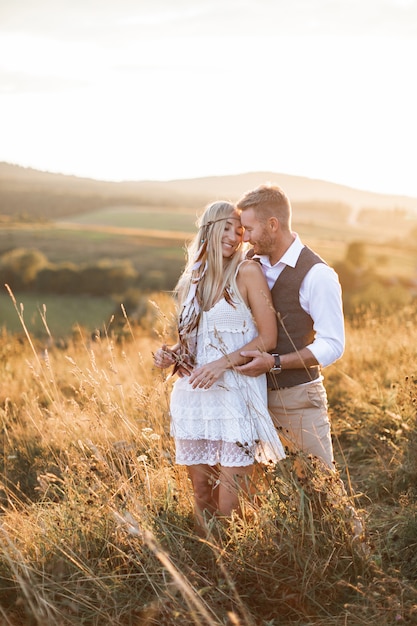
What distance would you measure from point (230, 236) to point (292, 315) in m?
0.54

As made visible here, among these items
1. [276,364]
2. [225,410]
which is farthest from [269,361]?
[225,410]

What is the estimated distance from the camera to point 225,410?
341cm

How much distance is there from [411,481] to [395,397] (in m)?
1.18

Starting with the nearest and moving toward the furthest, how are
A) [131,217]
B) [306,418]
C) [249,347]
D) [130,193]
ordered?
[249,347], [306,418], [131,217], [130,193]

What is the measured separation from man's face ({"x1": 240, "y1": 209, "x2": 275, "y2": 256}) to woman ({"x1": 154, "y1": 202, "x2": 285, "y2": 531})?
0.23ft

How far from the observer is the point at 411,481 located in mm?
4219

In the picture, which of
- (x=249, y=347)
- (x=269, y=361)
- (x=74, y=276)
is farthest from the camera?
(x=74, y=276)

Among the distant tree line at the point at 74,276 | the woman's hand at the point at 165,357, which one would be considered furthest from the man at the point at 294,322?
the distant tree line at the point at 74,276

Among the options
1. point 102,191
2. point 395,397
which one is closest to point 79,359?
point 395,397

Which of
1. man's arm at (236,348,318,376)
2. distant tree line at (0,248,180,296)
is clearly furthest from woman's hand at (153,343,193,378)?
distant tree line at (0,248,180,296)

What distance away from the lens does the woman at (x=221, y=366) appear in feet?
11.0

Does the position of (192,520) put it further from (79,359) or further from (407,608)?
(79,359)

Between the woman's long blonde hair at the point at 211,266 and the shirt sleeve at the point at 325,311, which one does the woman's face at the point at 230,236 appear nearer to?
the woman's long blonde hair at the point at 211,266

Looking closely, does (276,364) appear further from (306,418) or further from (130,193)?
(130,193)
